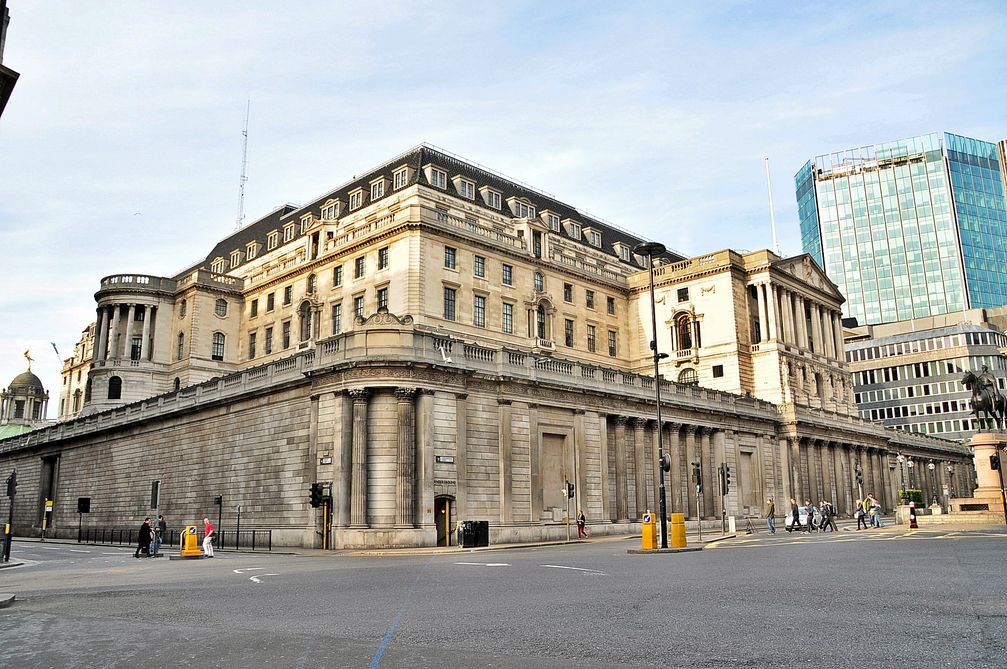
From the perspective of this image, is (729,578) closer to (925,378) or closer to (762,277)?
(762,277)

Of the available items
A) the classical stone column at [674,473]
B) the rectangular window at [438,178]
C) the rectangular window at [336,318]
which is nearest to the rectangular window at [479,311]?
the rectangular window at [438,178]

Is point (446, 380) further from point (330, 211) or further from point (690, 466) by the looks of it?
point (330, 211)

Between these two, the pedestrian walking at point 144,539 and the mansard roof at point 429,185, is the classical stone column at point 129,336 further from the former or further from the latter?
the pedestrian walking at point 144,539

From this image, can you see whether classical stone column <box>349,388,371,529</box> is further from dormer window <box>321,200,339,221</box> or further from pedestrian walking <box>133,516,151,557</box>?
dormer window <box>321,200,339,221</box>

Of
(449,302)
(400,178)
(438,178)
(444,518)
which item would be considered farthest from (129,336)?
(444,518)

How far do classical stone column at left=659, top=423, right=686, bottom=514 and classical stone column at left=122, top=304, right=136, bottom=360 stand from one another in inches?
2044

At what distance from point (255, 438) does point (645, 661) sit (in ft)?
131

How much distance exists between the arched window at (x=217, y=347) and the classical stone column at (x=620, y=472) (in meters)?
43.5

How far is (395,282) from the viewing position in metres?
58.7

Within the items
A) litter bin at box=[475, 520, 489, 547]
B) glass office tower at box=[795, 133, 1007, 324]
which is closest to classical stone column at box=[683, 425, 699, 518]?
litter bin at box=[475, 520, 489, 547]

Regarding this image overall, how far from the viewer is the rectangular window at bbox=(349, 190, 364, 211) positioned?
225 ft

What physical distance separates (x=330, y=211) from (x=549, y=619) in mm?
64870

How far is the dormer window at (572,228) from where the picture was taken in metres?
76.2

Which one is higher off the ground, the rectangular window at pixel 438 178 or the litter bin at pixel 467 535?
the rectangular window at pixel 438 178
